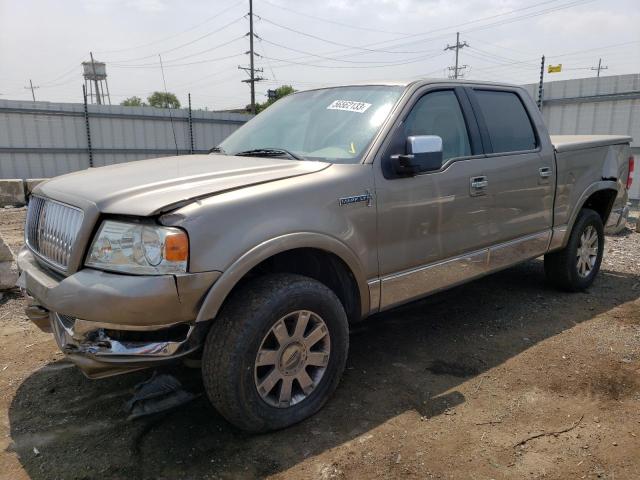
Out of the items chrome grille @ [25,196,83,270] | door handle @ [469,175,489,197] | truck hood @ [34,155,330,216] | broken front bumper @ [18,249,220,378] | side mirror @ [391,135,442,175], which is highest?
side mirror @ [391,135,442,175]

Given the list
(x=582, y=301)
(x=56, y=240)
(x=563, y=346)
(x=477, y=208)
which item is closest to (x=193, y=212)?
(x=56, y=240)

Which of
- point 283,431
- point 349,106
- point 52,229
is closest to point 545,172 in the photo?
point 349,106

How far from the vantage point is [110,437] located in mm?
2791

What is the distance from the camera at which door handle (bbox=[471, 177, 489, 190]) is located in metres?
3.68

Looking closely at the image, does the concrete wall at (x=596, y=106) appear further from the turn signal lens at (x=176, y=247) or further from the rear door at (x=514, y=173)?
the turn signal lens at (x=176, y=247)

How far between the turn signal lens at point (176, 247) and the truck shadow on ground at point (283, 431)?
1067mm

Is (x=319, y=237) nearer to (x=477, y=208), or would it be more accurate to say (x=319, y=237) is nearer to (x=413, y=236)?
(x=413, y=236)

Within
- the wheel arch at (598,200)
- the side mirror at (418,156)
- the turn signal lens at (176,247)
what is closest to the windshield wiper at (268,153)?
the side mirror at (418,156)

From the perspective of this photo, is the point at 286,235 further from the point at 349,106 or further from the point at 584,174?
the point at 584,174

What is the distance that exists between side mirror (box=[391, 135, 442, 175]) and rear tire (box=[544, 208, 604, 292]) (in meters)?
2.50

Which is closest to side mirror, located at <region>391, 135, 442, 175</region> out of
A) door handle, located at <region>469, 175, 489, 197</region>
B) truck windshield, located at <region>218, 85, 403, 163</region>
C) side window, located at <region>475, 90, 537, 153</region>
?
truck windshield, located at <region>218, 85, 403, 163</region>

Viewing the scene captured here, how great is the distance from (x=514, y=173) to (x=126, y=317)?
122 inches

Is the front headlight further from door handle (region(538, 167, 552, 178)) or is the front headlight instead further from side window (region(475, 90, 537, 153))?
door handle (region(538, 167, 552, 178))

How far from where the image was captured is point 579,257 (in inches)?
203
